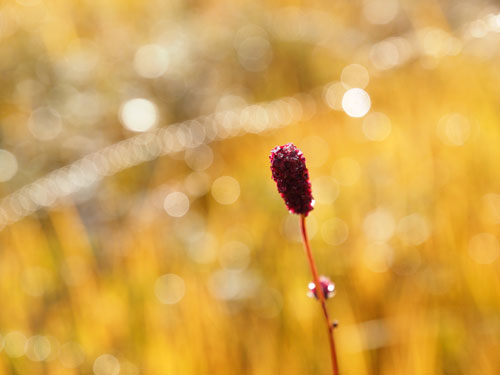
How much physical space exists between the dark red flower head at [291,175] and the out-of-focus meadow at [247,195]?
1.89 feet

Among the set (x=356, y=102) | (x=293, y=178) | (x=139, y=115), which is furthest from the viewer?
(x=139, y=115)

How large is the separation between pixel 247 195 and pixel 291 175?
107cm

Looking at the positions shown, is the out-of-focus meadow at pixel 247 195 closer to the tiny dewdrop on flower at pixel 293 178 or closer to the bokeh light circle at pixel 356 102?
the bokeh light circle at pixel 356 102

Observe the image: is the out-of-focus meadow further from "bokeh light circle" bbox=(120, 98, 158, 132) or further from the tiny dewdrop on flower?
the tiny dewdrop on flower

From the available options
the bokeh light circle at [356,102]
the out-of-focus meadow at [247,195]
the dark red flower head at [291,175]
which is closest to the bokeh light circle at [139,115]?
the out-of-focus meadow at [247,195]

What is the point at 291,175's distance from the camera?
0.67 meters

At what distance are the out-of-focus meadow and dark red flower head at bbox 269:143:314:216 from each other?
58 cm

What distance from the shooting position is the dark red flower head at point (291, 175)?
0.67 meters

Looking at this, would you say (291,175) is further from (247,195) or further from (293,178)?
(247,195)

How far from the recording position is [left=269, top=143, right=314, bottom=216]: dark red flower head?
2.19 ft

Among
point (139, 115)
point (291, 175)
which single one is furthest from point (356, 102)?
point (291, 175)

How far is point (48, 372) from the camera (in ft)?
3.98

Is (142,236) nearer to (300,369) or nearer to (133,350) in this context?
(133,350)

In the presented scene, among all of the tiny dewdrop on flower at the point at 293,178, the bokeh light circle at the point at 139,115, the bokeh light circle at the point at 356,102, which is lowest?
the tiny dewdrop on flower at the point at 293,178
